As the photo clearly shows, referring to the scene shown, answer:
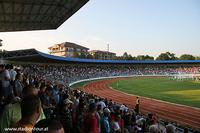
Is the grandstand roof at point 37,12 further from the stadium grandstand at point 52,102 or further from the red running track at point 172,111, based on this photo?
the red running track at point 172,111

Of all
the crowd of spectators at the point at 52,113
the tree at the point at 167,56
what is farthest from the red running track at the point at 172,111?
the tree at the point at 167,56

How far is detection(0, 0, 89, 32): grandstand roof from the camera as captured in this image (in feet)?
63.1

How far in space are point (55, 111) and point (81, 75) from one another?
51.2 meters

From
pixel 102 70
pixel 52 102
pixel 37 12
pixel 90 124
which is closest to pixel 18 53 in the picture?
pixel 37 12

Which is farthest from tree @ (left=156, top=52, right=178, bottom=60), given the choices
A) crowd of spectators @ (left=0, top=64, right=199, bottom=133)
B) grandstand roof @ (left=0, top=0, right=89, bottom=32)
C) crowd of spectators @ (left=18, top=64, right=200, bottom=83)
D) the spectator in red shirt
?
the spectator in red shirt

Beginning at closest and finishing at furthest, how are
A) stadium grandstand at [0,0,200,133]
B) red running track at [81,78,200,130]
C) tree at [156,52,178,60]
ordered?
stadium grandstand at [0,0,200,133] → red running track at [81,78,200,130] → tree at [156,52,178,60]

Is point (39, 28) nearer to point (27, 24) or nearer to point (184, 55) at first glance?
point (27, 24)

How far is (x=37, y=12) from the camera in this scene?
2214 centimetres

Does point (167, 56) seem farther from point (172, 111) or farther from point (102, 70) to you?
point (172, 111)

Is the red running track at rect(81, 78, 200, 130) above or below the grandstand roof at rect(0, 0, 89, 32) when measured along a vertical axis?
below

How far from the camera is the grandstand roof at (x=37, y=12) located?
1923 centimetres

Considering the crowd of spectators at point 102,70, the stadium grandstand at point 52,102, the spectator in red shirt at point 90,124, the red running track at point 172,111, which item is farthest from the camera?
the crowd of spectators at point 102,70

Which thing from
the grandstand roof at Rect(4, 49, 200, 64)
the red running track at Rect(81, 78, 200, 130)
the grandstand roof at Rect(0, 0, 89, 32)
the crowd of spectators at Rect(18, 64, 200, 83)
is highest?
the grandstand roof at Rect(0, 0, 89, 32)

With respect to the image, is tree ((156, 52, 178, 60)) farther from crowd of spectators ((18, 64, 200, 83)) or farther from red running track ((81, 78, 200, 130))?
red running track ((81, 78, 200, 130))
